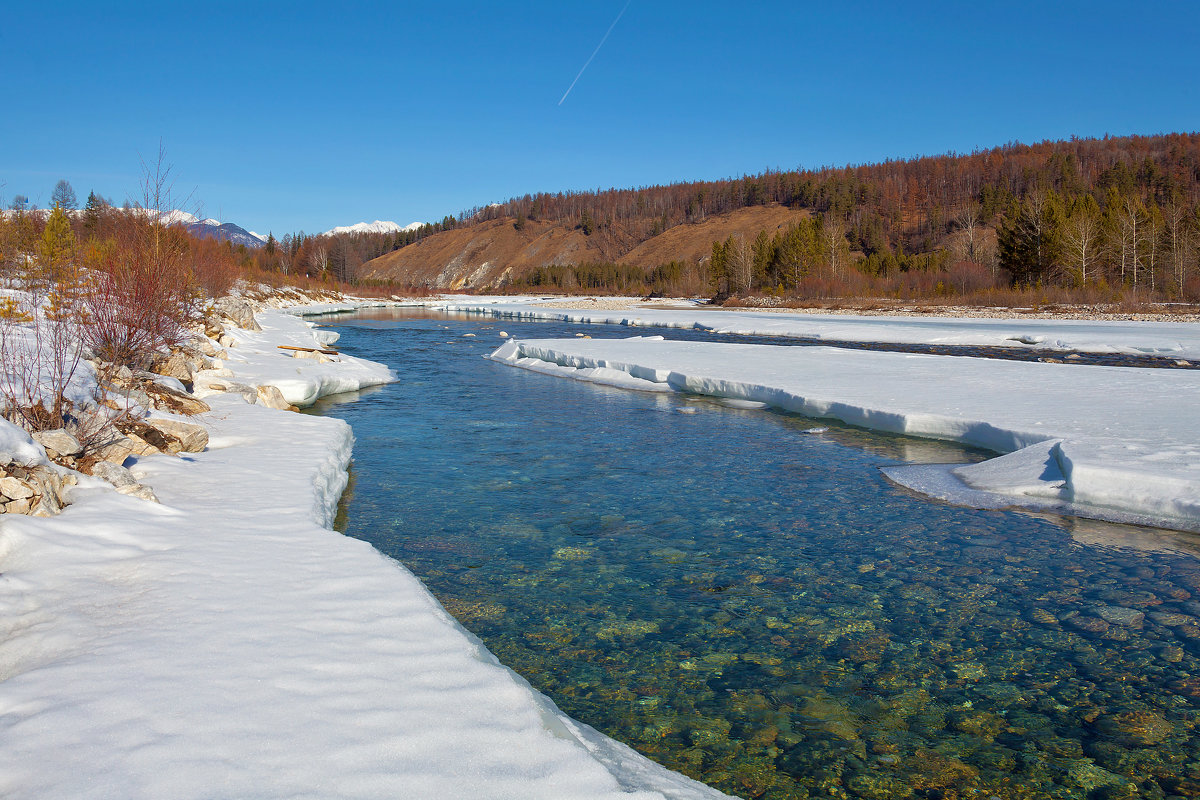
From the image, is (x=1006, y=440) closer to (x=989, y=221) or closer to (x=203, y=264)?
(x=203, y=264)

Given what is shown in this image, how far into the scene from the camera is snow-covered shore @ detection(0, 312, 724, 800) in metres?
2.25

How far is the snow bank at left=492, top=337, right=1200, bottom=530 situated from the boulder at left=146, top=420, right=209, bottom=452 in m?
6.90

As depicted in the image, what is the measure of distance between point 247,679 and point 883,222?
11389 cm

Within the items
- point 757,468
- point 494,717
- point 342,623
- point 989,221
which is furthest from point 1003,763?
point 989,221

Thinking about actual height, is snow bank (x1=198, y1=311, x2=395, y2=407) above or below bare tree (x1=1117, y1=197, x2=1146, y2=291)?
below

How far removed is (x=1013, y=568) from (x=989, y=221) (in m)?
102

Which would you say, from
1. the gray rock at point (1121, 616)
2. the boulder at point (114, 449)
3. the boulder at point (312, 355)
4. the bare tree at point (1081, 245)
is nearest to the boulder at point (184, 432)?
the boulder at point (114, 449)

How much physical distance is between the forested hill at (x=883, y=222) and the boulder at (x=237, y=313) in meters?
42.6

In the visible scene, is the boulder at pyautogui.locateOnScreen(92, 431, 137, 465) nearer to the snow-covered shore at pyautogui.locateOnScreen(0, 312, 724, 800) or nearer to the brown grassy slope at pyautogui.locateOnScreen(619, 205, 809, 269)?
Result: the snow-covered shore at pyautogui.locateOnScreen(0, 312, 724, 800)

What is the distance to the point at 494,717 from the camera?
267 cm

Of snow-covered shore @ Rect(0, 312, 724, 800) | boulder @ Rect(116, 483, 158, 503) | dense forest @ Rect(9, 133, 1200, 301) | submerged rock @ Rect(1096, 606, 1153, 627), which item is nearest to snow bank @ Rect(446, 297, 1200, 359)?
dense forest @ Rect(9, 133, 1200, 301)

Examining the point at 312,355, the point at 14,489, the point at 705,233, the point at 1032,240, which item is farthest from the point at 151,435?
the point at 705,233

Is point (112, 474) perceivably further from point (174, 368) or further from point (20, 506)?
point (174, 368)

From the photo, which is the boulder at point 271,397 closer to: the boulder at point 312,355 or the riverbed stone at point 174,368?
the riverbed stone at point 174,368
